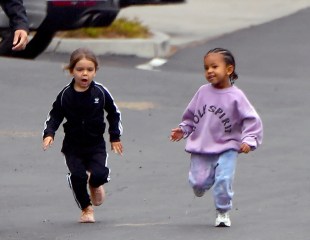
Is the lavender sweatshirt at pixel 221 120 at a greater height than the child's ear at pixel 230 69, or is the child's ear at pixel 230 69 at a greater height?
the child's ear at pixel 230 69

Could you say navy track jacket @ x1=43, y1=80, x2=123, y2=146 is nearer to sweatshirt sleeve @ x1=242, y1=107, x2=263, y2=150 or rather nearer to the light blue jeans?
the light blue jeans

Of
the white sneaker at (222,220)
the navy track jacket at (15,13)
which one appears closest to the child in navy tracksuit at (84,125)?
the navy track jacket at (15,13)

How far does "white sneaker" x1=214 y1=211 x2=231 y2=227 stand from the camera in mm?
8398

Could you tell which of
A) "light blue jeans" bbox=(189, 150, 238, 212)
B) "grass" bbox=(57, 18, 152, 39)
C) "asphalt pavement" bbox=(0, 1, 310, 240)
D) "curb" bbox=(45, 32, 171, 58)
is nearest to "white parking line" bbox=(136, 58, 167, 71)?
"asphalt pavement" bbox=(0, 1, 310, 240)

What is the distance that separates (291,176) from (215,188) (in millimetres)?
2324

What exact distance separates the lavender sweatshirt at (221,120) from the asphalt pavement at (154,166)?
0.54 meters

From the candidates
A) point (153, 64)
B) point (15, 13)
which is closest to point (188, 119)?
point (15, 13)

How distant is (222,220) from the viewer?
8391mm

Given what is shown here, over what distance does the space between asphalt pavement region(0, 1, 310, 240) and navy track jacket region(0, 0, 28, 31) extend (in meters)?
1.30

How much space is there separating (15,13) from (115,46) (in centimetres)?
1012

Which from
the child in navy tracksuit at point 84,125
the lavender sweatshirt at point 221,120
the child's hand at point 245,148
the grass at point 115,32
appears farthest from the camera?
the grass at point 115,32

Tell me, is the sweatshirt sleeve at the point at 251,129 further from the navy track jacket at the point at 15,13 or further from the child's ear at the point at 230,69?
the navy track jacket at the point at 15,13

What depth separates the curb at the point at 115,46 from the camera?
60.6 feet

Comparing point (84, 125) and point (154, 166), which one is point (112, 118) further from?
point (154, 166)
